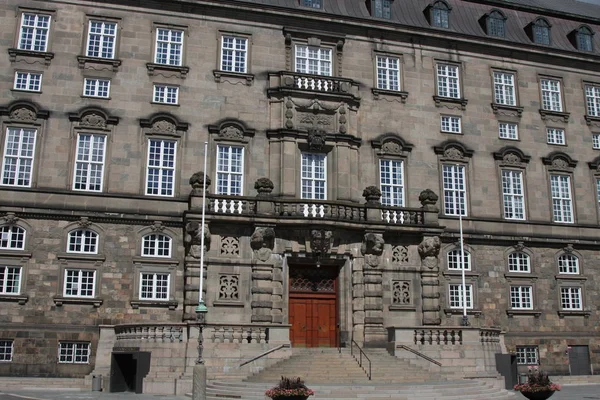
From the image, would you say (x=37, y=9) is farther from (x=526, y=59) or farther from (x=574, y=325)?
(x=574, y=325)

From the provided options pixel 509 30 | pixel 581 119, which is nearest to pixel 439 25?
pixel 509 30

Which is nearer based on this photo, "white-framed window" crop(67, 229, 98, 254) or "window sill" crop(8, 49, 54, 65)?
"white-framed window" crop(67, 229, 98, 254)

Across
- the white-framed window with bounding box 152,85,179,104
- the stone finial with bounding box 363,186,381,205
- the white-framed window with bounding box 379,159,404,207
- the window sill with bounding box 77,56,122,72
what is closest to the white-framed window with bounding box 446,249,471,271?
the white-framed window with bounding box 379,159,404,207

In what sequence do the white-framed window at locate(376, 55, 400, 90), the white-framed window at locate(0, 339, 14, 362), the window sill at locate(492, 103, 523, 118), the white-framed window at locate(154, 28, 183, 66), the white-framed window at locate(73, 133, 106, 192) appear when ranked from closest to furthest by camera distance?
the white-framed window at locate(0, 339, 14, 362) → the white-framed window at locate(73, 133, 106, 192) → the white-framed window at locate(154, 28, 183, 66) → the white-framed window at locate(376, 55, 400, 90) → the window sill at locate(492, 103, 523, 118)

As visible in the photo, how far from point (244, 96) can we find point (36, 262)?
12.3 m

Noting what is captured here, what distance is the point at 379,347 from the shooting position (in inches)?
1205

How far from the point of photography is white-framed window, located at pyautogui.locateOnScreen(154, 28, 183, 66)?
33.7 meters

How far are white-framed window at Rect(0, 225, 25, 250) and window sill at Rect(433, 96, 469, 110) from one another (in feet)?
70.3

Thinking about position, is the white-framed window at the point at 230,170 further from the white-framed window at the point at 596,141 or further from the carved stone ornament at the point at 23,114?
the white-framed window at the point at 596,141

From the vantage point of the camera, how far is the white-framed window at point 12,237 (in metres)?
29.7

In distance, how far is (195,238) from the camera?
29.9 m

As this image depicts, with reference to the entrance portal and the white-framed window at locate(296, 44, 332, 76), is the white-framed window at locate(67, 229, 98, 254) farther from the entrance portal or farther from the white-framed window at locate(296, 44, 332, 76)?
the white-framed window at locate(296, 44, 332, 76)

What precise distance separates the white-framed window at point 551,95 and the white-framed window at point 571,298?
1006cm

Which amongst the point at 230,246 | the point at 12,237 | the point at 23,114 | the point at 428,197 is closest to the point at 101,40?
the point at 23,114
